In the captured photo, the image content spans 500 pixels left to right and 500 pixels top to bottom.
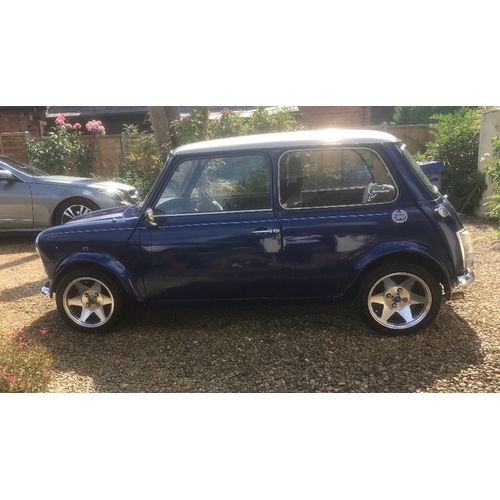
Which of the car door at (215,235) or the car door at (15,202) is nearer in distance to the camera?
the car door at (215,235)

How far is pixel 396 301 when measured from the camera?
4.07 meters

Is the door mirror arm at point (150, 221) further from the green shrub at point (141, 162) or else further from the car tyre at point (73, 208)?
the green shrub at point (141, 162)

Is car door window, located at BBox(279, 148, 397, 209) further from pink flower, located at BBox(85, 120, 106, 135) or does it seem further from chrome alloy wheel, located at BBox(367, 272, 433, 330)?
pink flower, located at BBox(85, 120, 106, 135)

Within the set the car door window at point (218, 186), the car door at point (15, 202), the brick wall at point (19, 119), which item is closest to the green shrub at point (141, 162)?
the car door at point (15, 202)

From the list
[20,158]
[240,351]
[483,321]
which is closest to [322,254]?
[240,351]

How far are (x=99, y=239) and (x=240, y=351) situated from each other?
1577 mm

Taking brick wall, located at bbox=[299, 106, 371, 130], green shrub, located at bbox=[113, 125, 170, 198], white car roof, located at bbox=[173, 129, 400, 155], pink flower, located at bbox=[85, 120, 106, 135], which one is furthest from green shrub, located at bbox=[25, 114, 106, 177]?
white car roof, located at bbox=[173, 129, 400, 155]

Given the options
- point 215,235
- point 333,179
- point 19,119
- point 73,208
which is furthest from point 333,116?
point 19,119

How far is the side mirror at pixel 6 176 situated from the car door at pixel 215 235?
5.26 m

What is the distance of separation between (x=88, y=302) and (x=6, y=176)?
4971mm

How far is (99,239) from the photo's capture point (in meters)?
4.32

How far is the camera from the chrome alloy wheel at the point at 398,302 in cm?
403

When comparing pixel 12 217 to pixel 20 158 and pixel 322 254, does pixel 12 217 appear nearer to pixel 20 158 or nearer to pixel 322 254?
pixel 20 158

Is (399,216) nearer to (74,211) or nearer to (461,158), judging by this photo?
(74,211)
